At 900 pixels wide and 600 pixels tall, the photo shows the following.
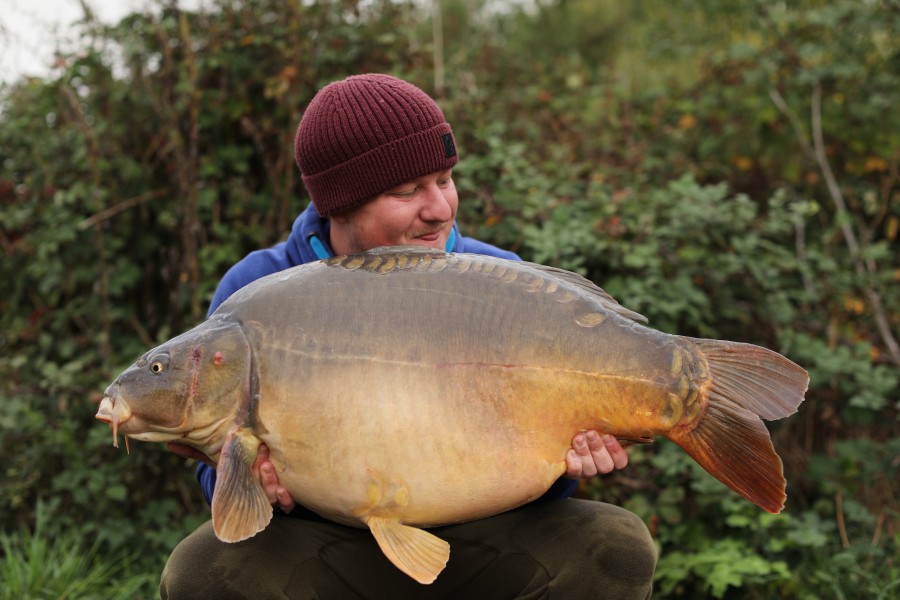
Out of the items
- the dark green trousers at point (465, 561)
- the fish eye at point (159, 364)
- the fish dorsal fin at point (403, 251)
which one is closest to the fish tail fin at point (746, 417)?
the dark green trousers at point (465, 561)

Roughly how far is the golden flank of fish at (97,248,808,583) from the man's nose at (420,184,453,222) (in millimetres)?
410

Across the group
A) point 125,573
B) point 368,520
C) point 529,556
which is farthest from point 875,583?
point 125,573

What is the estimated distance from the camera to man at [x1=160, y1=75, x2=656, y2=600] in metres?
1.99

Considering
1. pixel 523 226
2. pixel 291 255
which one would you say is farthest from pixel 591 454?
pixel 523 226

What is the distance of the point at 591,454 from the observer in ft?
5.90

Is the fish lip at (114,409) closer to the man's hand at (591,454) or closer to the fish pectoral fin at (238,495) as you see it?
the fish pectoral fin at (238,495)

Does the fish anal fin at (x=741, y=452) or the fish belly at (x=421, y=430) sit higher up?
the fish belly at (x=421, y=430)

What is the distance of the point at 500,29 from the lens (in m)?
7.32

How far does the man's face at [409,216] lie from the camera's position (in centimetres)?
217

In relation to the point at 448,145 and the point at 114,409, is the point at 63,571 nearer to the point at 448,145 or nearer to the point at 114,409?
the point at 114,409

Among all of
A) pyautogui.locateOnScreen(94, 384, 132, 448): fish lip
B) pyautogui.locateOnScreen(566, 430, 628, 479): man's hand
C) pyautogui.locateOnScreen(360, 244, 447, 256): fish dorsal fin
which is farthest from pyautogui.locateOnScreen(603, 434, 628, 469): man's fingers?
Answer: pyautogui.locateOnScreen(94, 384, 132, 448): fish lip

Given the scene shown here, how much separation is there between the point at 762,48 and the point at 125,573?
11.7 ft

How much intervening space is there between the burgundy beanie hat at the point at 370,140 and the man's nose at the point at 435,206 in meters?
0.05

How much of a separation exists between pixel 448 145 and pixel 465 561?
921mm
